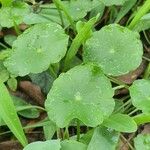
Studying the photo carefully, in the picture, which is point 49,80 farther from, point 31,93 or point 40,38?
point 40,38

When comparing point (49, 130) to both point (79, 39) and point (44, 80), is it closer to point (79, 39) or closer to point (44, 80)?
point (44, 80)

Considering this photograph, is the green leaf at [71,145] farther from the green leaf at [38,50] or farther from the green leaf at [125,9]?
the green leaf at [125,9]

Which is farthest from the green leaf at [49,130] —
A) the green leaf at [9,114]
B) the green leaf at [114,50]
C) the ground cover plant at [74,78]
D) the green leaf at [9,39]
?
the green leaf at [9,39]

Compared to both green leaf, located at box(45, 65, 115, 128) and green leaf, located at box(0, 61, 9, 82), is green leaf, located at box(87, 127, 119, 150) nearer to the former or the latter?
green leaf, located at box(45, 65, 115, 128)

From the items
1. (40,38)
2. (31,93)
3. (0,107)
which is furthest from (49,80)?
(0,107)

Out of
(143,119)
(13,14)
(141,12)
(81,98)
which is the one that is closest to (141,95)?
(143,119)
